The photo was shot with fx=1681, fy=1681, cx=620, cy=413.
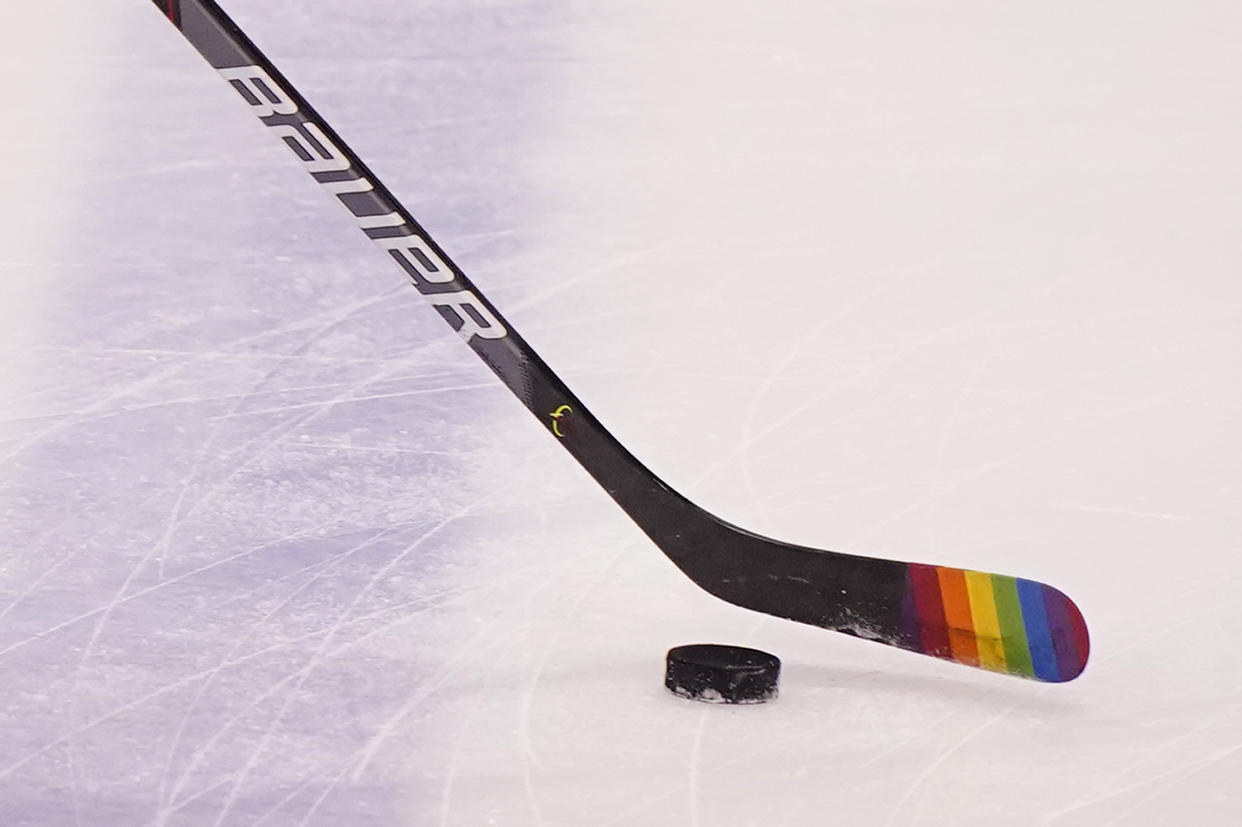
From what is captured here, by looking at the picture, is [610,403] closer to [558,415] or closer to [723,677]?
[558,415]

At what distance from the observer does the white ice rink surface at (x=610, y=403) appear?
1511mm

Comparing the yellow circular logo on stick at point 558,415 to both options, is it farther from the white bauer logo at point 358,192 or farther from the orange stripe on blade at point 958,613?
the orange stripe on blade at point 958,613

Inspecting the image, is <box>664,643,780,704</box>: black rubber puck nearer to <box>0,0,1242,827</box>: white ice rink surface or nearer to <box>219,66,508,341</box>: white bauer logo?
<box>0,0,1242,827</box>: white ice rink surface

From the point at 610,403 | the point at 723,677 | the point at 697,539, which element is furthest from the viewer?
the point at 610,403

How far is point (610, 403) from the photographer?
2.33m

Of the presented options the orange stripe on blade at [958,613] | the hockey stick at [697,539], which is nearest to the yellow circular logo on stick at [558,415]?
the hockey stick at [697,539]

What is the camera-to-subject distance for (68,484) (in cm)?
202

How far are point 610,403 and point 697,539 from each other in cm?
62

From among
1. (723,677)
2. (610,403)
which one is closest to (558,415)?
(723,677)

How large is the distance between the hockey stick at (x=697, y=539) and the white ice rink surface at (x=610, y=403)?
0.06 metres

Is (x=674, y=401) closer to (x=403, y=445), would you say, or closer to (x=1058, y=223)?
(x=403, y=445)

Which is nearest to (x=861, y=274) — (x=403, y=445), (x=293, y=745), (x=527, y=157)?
(x=527, y=157)

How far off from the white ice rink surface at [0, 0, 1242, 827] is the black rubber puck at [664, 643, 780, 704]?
0.10 ft

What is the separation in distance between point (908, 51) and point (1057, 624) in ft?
6.83
